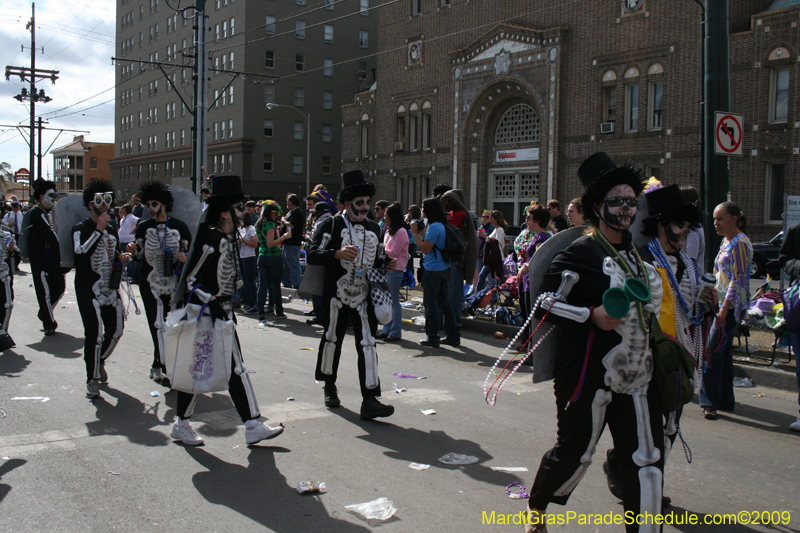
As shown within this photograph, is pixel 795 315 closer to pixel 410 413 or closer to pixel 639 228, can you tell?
pixel 639 228

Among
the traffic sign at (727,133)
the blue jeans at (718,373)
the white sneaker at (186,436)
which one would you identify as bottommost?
the white sneaker at (186,436)

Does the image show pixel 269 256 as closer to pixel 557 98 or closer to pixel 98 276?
pixel 98 276

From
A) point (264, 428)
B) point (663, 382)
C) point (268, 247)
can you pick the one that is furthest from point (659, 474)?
point (268, 247)

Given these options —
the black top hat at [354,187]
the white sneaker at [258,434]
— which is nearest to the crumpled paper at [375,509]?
the white sneaker at [258,434]

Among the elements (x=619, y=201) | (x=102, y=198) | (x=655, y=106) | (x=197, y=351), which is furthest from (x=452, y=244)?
(x=655, y=106)

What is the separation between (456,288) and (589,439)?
6718 millimetres

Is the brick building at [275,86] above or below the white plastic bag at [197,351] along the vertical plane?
above

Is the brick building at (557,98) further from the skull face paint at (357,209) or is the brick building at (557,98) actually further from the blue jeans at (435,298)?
the skull face paint at (357,209)

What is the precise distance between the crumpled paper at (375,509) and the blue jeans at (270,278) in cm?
788

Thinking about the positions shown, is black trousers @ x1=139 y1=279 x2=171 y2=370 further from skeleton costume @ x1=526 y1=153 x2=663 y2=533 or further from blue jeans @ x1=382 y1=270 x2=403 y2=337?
skeleton costume @ x1=526 y1=153 x2=663 y2=533

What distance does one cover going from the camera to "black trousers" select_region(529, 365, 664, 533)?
328 cm

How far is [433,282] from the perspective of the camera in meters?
9.65

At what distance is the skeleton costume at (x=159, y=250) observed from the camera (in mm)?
6918

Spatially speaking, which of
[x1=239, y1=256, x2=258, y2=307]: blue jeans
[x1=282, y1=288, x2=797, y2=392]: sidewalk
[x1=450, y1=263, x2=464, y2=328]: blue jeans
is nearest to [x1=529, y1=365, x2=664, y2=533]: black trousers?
[x1=282, y1=288, x2=797, y2=392]: sidewalk
